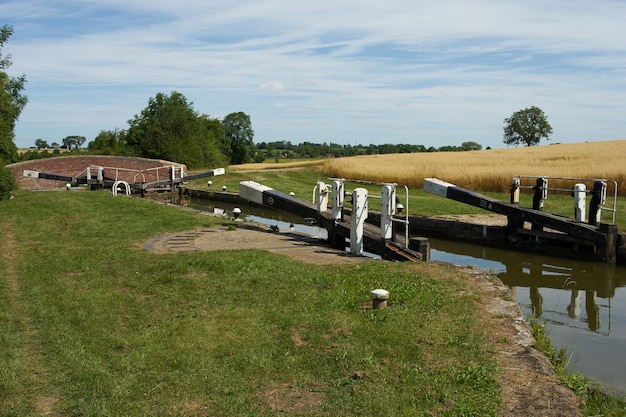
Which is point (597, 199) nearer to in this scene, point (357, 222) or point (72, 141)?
point (357, 222)

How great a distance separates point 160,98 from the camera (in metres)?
49.1

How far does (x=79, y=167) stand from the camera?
3003cm

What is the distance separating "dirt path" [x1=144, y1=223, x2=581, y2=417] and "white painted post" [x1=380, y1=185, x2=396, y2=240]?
0.62 m

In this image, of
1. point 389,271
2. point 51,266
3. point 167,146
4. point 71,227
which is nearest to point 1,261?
point 51,266

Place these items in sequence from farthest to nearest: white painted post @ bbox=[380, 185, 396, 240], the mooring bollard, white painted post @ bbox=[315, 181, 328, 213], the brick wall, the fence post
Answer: the brick wall → the fence post → white painted post @ bbox=[315, 181, 328, 213] → white painted post @ bbox=[380, 185, 396, 240] → the mooring bollard

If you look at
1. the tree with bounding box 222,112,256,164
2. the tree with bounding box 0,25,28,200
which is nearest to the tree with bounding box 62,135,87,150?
the tree with bounding box 222,112,256,164

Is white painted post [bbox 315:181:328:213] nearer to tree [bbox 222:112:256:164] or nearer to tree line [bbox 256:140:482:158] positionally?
tree line [bbox 256:140:482:158]

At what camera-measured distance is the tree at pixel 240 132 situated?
78.8 metres

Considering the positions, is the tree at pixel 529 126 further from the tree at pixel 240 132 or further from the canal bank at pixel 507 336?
the canal bank at pixel 507 336

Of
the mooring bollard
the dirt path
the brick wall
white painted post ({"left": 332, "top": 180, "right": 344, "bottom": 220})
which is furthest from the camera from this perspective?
the brick wall

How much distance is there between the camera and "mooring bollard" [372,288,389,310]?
600 cm

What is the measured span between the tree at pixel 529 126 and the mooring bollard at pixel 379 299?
7025 cm

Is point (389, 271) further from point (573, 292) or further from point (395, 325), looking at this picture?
point (573, 292)

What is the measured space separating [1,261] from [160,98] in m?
42.0
